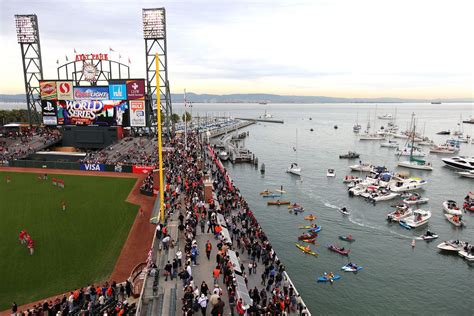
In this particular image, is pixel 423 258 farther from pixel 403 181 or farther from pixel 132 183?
pixel 132 183

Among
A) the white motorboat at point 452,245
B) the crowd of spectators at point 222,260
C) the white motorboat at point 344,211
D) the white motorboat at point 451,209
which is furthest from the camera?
the white motorboat at point 344,211

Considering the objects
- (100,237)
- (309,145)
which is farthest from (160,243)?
(309,145)

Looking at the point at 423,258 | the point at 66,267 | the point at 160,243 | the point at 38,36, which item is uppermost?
the point at 38,36

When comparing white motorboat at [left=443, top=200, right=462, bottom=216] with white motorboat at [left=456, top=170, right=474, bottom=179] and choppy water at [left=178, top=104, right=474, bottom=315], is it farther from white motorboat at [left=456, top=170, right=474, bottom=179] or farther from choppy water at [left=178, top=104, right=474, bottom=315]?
white motorboat at [left=456, top=170, right=474, bottom=179]

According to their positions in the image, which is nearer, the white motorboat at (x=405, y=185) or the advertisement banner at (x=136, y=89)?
the white motorboat at (x=405, y=185)

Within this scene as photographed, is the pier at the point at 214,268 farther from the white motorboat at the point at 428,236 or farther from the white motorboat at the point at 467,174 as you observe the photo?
the white motorboat at the point at 467,174

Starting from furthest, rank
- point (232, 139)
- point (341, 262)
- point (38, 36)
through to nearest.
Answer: point (232, 139)
point (38, 36)
point (341, 262)

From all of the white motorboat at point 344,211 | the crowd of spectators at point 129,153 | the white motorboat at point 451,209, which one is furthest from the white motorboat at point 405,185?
the crowd of spectators at point 129,153
